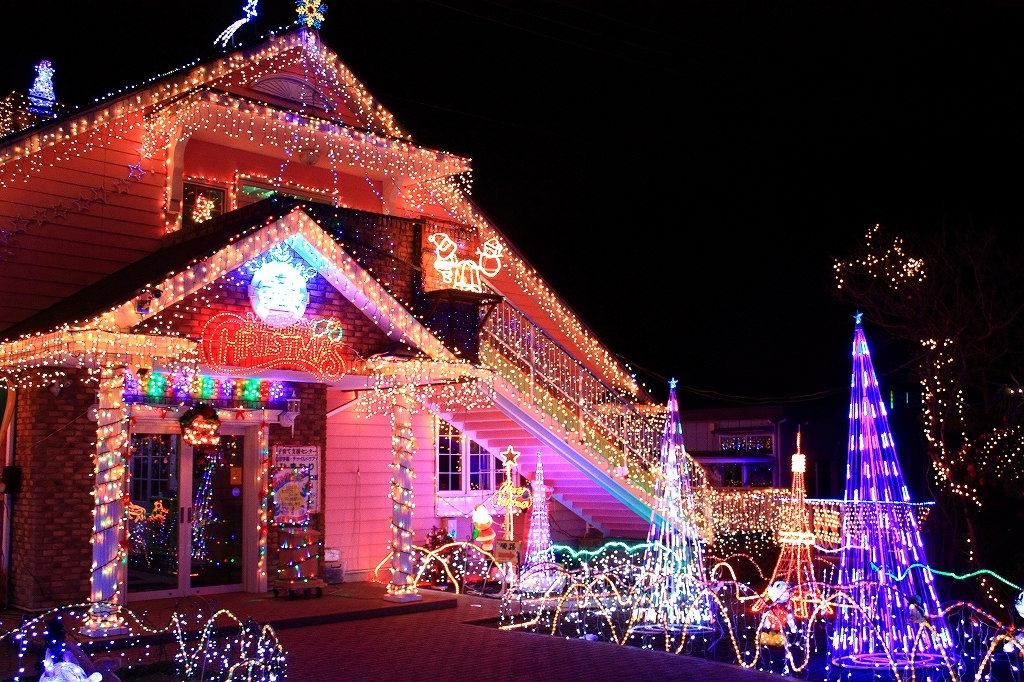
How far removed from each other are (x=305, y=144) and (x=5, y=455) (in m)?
6.60

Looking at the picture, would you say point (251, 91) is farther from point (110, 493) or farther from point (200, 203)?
point (110, 493)

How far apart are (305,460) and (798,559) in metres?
7.87

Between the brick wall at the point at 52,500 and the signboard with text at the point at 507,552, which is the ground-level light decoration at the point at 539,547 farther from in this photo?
the brick wall at the point at 52,500

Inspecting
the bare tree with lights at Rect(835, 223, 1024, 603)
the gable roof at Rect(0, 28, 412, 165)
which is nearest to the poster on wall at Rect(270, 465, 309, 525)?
the gable roof at Rect(0, 28, 412, 165)

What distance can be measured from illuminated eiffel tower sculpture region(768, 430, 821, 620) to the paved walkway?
177cm

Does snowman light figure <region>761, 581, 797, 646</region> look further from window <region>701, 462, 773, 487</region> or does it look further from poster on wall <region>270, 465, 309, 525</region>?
window <region>701, 462, 773, 487</region>

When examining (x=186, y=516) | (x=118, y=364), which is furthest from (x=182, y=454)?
(x=118, y=364)

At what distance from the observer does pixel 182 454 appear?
1520 centimetres

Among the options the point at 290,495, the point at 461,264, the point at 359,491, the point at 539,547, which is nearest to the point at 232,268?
the point at 290,495

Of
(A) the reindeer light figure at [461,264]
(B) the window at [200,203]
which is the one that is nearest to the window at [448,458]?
(A) the reindeer light figure at [461,264]

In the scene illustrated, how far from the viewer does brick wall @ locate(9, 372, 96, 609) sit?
13.6 metres

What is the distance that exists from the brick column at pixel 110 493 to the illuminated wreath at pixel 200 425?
1.74 m

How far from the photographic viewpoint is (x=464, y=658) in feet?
37.4

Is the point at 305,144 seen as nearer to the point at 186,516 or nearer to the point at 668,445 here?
the point at 186,516
